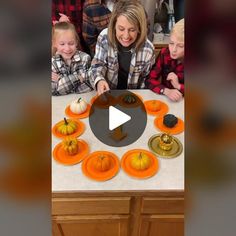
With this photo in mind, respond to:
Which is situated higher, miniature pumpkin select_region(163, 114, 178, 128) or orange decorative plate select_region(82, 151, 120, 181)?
miniature pumpkin select_region(163, 114, 178, 128)

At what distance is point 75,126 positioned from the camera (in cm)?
48

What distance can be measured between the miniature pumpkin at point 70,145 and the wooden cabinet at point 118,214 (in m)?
0.07

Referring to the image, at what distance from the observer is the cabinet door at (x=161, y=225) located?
21.2 inches

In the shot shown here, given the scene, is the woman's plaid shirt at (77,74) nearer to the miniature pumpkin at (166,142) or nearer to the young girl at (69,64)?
the young girl at (69,64)

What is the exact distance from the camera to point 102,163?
463 mm

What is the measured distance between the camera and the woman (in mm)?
437

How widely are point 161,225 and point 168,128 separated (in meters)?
0.21

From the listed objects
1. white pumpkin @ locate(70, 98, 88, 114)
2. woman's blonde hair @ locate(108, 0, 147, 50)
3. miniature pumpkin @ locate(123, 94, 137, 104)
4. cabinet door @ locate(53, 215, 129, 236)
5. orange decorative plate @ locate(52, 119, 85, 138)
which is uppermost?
woman's blonde hair @ locate(108, 0, 147, 50)

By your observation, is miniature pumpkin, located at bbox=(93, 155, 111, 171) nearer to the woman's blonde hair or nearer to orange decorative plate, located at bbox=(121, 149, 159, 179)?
orange decorative plate, located at bbox=(121, 149, 159, 179)

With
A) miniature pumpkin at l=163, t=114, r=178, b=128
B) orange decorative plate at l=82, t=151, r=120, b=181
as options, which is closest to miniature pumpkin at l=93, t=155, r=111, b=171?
orange decorative plate at l=82, t=151, r=120, b=181
